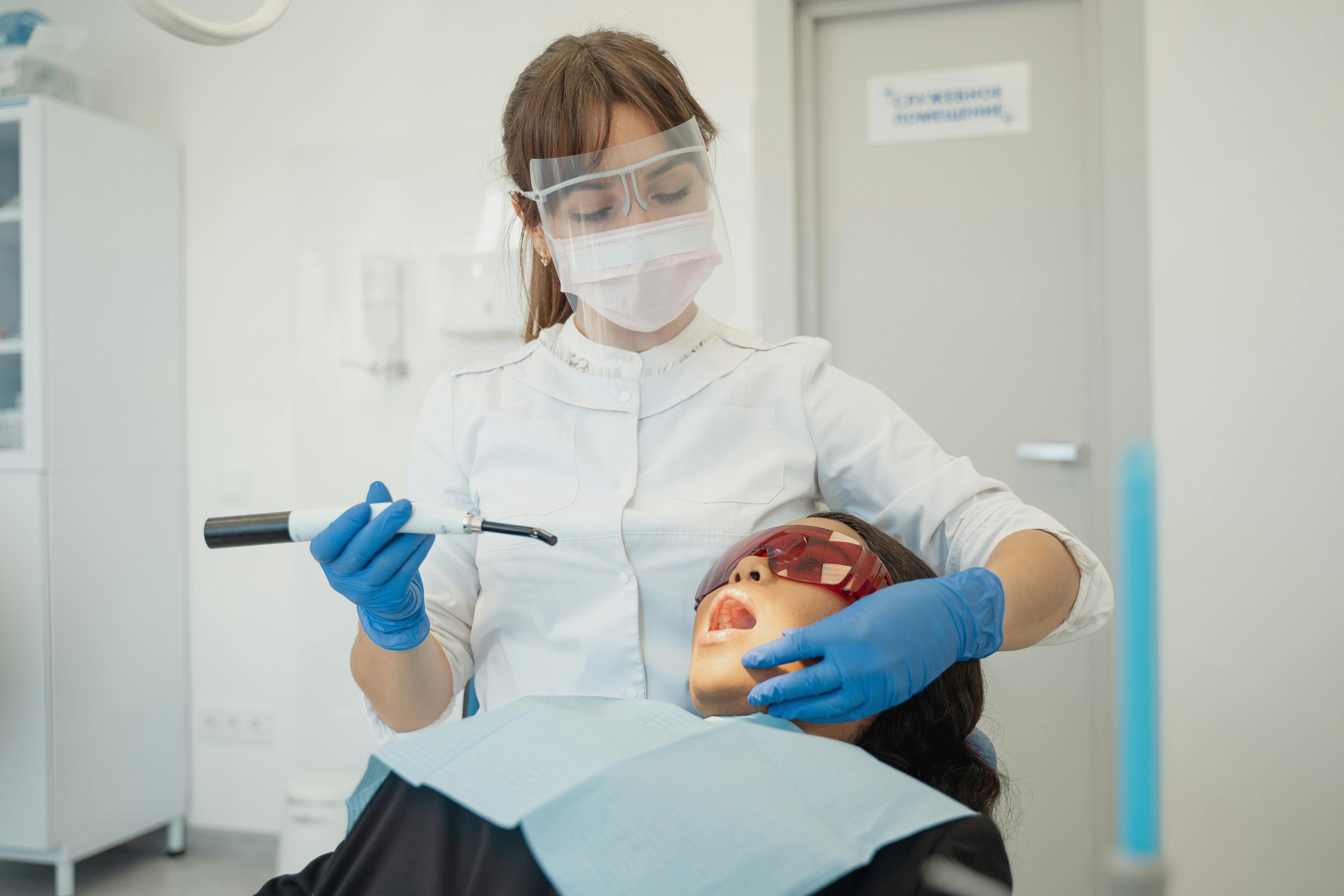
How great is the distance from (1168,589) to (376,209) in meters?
2.09

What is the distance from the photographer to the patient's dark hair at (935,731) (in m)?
0.99

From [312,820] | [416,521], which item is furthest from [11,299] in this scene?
[416,521]

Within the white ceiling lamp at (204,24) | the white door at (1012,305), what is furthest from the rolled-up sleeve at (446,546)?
the white door at (1012,305)

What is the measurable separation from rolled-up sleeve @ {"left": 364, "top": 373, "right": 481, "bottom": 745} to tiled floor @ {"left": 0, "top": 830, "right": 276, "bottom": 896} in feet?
5.31

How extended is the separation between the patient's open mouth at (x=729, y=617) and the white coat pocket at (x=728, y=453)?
0.17 m

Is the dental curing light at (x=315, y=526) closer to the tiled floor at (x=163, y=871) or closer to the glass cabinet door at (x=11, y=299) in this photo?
the glass cabinet door at (x=11, y=299)

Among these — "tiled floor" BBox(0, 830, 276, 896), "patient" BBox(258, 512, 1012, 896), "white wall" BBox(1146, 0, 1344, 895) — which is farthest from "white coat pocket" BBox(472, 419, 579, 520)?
"tiled floor" BBox(0, 830, 276, 896)

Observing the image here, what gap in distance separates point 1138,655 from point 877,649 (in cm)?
65

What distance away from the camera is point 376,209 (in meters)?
2.39

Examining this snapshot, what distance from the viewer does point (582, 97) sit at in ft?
3.50

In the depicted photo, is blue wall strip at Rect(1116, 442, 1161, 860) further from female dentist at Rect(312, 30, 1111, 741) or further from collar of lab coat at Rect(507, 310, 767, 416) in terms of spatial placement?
collar of lab coat at Rect(507, 310, 767, 416)

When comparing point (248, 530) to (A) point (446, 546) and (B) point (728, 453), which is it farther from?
(B) point (728, 453)

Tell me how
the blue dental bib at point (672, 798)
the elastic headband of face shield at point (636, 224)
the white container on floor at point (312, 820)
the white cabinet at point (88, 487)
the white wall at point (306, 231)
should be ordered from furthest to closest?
the white wall at point (306, 231) → the white cabinet at point (88, 487) → the white container on floor at point (312, 820) → the elastic headband of face shield at point (636, 224) → the blue dental bib at point (672, 798)

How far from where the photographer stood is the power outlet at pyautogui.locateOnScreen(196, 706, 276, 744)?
251 centimetres
